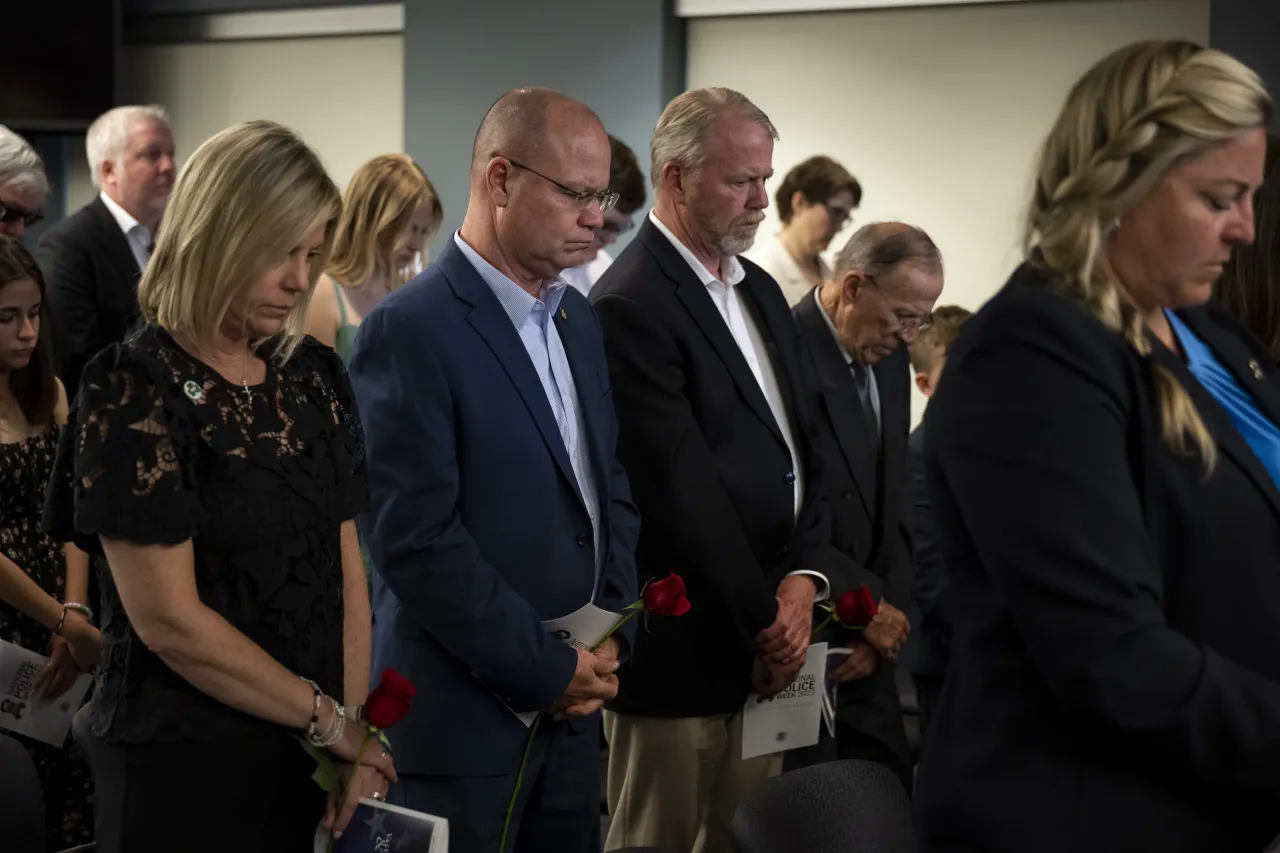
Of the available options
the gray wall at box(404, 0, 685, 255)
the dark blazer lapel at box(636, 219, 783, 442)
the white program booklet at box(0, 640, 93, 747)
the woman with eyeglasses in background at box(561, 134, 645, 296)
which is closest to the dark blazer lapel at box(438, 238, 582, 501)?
the dark blazer lapel at box(636, 219, 783, 442)

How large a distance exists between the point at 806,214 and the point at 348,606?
376 cm

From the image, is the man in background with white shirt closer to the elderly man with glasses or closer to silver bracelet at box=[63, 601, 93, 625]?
silver bracelet at box=[63, 601, 93, 625]

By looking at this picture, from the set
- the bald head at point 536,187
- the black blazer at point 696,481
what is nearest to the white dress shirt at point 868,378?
the black blazer at point 696,481

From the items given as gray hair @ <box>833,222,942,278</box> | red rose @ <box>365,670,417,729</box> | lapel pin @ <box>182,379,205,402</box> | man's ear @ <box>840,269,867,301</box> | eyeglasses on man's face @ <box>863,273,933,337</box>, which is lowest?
red rose @ <box>365,670,417,729</box>

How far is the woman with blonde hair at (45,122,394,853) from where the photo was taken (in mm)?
1776

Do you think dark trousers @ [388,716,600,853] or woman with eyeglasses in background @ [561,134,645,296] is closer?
dark trousers @ [388,716,600,853]

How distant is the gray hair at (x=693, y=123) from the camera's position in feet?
9.26

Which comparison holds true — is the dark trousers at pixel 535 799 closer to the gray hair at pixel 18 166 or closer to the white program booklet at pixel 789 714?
the white program booklet at pixel 789 714

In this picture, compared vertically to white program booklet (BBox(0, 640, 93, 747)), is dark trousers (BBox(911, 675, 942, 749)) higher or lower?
lower

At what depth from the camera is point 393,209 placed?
3.54 metres

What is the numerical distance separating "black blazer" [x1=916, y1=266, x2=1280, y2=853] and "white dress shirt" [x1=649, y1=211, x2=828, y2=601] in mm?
1390

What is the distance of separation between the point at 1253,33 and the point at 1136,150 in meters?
4.61

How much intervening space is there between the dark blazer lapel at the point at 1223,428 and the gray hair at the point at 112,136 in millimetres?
3788

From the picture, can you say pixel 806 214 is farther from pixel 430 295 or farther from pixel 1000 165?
pixel 430 295
